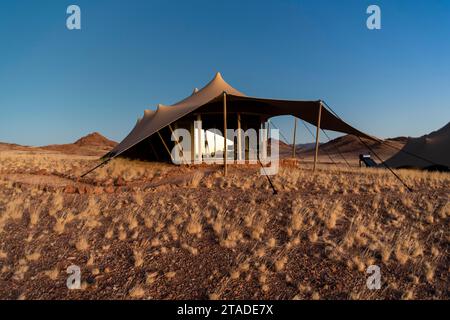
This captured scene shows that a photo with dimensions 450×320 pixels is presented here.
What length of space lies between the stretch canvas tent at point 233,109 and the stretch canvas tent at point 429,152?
21.9ft

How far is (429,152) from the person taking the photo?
17.7 m

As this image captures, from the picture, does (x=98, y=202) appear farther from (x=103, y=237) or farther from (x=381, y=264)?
(x=381, y=264)

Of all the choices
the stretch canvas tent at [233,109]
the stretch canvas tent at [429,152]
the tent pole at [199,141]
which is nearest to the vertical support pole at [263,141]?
the stretch canvas tent at [233,109]

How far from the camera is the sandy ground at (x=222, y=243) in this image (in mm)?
3795

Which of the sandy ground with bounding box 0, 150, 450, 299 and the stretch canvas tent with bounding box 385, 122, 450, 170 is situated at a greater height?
the stretch canvas tent with bounding box 385, 122, 450, 170

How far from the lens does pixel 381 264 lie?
441 cm

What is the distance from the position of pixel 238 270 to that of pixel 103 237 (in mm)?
2636

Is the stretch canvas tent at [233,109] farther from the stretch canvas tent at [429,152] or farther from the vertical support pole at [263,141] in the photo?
the stretch canvas tent at [429,152]

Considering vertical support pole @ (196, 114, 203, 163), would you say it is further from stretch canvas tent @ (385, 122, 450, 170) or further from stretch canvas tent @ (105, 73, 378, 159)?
stretch canvas tent @ (385, 122, 450, 170)

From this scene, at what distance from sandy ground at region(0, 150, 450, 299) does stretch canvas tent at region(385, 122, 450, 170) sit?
430 inches

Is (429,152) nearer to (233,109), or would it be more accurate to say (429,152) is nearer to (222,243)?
(233,109)

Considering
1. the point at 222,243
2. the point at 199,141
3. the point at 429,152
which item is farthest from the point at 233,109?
the point at 429,152

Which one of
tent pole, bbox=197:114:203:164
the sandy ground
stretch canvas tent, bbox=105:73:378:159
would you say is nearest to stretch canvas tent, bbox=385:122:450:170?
stretch canvas tent, bbox=105:73:378:159

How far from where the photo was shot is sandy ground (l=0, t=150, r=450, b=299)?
3.79 meters
